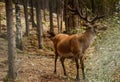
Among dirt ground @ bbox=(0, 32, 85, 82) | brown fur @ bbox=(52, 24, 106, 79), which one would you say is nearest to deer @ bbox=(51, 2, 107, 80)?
brown fur @ bbox=(52, 24, 106, 79)

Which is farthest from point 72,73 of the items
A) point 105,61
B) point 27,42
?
point 27,42

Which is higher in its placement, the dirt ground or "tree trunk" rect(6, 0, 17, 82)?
"tree trunk" rect(6, 0, 17, 82)

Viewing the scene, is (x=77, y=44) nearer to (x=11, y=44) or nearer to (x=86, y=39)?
(x=86, y=39)

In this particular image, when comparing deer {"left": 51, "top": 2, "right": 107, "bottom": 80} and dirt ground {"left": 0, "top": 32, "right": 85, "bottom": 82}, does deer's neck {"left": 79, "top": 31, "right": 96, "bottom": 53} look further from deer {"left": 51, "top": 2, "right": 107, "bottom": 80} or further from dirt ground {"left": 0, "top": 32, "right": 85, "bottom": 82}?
dirt ground {"left": 0, "top": 32, "right": 85, "bottom": 82}

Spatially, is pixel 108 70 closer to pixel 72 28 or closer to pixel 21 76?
pixel 21 76

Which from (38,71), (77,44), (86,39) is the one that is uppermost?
(86,39)

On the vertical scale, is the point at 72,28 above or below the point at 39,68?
above

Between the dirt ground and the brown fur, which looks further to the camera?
the brown fur

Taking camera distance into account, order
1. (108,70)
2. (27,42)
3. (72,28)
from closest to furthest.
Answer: (108,70) < (72,28) < (27,42)

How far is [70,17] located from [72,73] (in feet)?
20.1

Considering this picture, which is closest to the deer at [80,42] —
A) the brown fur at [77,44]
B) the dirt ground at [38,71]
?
the brown fur at [77,44]

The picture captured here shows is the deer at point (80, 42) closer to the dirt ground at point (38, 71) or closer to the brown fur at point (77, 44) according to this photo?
the brown fur at point (77, 44)

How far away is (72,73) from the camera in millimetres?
13016

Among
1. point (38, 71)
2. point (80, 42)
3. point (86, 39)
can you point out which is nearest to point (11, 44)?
point (38, 71)
